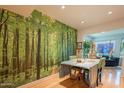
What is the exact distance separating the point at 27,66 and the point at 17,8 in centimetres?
165

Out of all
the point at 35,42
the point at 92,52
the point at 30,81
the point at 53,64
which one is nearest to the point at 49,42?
the point at 35,42

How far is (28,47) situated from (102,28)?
11.3ft

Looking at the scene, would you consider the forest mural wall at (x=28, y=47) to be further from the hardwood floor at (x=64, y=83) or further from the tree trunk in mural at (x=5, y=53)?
the hardwood floor at (x=64, y=83)

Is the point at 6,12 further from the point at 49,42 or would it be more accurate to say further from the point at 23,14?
the point at 49,42

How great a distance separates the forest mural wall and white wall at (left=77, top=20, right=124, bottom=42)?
1.52 metres

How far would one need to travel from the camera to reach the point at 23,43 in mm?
2775

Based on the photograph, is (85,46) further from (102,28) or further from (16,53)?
(16,53)

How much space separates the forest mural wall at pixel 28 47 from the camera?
2410 millimetres

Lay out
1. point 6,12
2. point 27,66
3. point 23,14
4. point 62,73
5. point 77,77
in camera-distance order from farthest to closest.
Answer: point 77,77 → point 62,73 → point 27,66 → point 23,14 → point 6,12

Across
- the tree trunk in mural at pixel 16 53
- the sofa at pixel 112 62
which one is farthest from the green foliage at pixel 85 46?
the tree trunk in mural at pixel 16 53

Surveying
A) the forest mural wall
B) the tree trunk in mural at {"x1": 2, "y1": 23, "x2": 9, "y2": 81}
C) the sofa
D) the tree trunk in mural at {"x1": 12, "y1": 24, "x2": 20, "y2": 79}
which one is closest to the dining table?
the forest mural wall

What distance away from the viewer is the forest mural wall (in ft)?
7.91

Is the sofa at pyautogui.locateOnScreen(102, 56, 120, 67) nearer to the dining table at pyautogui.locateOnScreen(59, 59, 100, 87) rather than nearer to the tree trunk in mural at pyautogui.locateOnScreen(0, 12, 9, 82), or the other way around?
the dining table at pyautogui.locateOnScreen(59, 59, 100, 87)

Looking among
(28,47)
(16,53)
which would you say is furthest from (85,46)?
(16,53)
